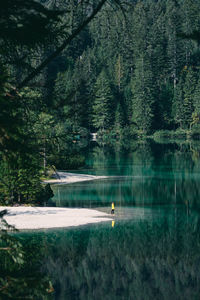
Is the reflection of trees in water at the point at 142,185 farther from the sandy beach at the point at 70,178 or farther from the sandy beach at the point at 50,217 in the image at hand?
the sandy beach at the point at 50,217

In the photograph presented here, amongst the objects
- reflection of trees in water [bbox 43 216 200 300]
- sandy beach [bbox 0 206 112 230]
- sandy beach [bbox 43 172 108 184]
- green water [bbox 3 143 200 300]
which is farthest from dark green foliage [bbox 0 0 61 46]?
sandy beach [bbox 43 172 108 184]

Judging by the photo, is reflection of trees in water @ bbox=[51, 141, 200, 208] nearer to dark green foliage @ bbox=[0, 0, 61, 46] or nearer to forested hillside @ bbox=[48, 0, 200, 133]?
dark green foliage @ bbox=[0, 0, 61, 46]

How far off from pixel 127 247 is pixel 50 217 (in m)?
4.75

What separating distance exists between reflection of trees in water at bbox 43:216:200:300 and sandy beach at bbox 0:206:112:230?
134 centimetres

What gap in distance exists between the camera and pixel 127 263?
18875mm

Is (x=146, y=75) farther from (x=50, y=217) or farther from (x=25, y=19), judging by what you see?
(x=25, y=19)

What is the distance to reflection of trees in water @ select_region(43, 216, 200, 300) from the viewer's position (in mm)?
16344

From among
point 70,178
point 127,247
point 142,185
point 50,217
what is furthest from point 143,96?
point 127,247

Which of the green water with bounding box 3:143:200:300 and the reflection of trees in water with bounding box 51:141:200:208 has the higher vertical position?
the reflection of trees in water with bounding box 51:141:200:208

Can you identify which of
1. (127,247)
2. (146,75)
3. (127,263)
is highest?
(146,75)

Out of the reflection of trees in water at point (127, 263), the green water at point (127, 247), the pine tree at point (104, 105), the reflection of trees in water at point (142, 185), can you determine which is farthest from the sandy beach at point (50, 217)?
the pine tree at point (104, 105)

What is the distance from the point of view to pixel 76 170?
150ft

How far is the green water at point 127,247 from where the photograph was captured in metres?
16.5

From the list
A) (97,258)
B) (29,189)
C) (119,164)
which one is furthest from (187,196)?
(119,164)
